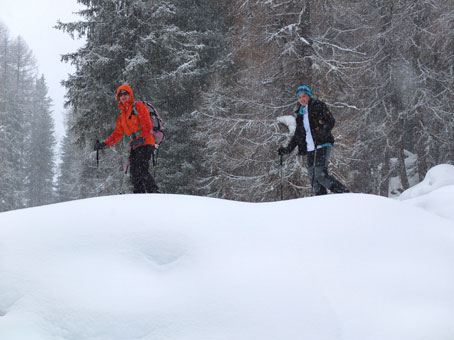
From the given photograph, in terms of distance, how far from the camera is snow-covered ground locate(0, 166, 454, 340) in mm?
2090

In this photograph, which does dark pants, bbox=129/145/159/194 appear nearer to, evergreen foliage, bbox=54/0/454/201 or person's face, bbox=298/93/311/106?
person's face, bbox=298/93/311/106

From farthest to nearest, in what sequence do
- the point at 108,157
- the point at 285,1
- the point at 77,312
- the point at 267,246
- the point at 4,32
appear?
1. the point at 4,32
2. the point at 108,157
3. the point at 285,1
4. the point at 267,246
5. the point at 77,312

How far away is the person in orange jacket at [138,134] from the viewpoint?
563cm

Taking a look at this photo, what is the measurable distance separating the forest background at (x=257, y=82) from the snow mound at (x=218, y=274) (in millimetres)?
7651

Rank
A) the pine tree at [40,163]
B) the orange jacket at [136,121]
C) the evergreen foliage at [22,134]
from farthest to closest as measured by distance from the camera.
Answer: the pine tree at [40,163] → the evergreen foliage at [22,134] → the orange jacket at [136,121]

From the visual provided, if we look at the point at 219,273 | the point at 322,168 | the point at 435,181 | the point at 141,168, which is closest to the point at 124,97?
the point at 141,168

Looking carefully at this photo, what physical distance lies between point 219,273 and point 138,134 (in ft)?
12.0

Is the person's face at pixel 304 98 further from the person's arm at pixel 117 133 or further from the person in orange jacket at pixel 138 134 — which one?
the person's arm at pixel 117 133

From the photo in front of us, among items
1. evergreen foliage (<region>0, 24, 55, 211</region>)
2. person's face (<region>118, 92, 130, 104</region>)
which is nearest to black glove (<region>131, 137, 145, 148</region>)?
person's face (<region>118, 92, 130, 104</region>)

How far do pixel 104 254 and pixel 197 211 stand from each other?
74 centimetres

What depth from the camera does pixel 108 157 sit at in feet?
55.9

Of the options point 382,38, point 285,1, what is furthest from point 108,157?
point 382,38

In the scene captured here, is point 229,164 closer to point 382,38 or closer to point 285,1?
point 285,1

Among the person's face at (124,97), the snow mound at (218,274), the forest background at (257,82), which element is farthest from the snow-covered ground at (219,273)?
the forest background at (257,82)
